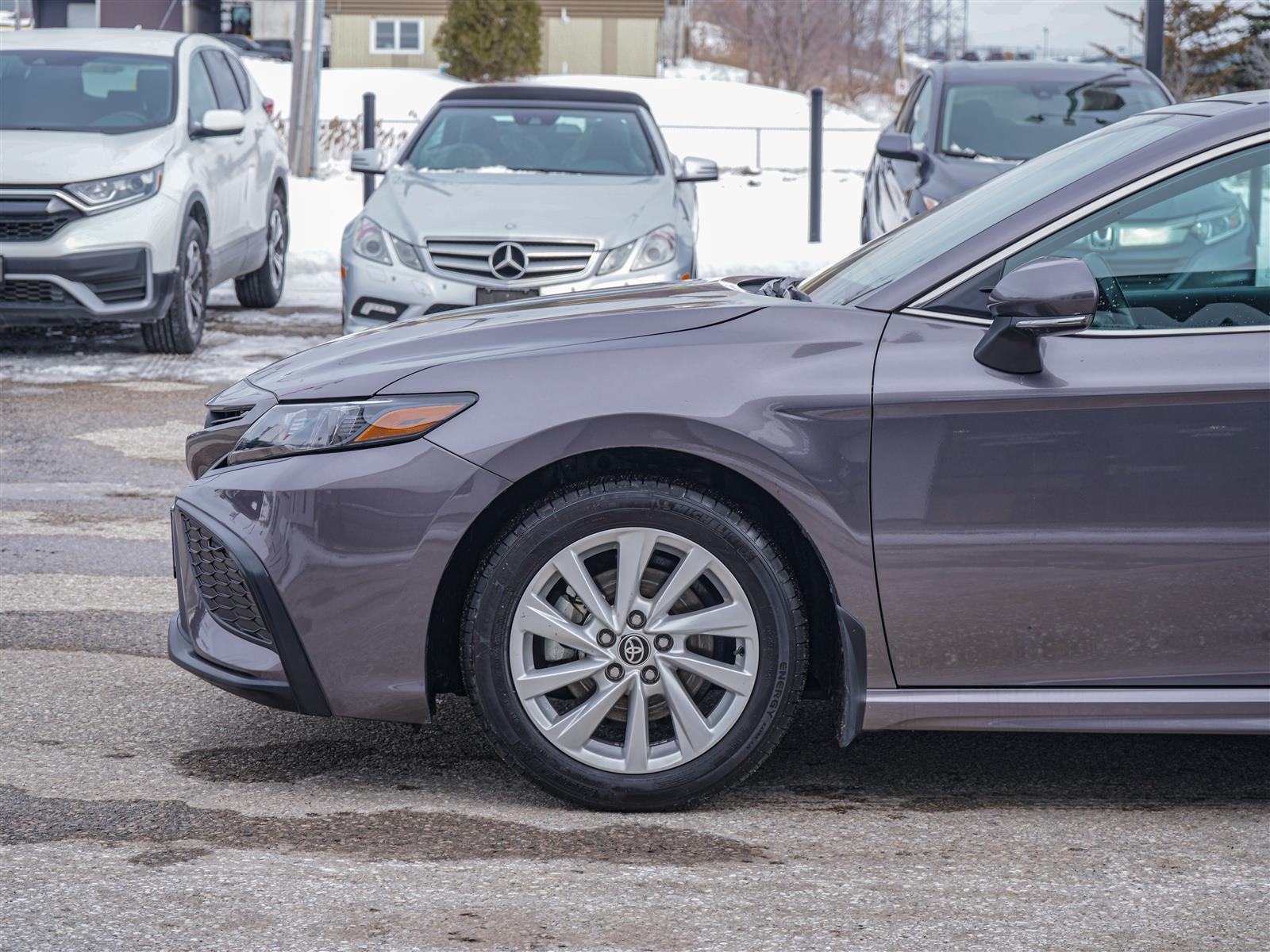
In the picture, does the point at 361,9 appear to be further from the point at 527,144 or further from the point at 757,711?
the point at 757,711

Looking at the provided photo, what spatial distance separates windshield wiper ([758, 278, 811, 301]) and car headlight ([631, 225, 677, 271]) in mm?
3990

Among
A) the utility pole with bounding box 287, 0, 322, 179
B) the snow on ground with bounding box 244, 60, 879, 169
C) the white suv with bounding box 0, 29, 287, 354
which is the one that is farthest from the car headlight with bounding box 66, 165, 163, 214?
the snow on ground with bounding box 244, 60, 879, 169

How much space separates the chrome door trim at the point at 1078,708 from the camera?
11.3 feet

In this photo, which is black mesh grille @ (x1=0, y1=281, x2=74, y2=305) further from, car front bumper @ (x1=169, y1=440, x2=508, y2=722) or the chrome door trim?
the chrome door trim

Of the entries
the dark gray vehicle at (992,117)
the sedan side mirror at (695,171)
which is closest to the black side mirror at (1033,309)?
the sedan side mirror at (695,171)

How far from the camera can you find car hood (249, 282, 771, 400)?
355 centimetres

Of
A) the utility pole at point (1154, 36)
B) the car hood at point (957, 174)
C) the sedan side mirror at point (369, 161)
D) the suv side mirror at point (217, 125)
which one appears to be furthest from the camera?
the utility pole at point (1154, 36)

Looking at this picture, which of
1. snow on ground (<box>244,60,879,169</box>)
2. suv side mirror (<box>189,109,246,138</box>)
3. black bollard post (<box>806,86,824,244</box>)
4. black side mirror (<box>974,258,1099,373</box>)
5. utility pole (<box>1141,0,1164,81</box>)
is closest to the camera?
black side mirror (<box>974,258,1099,373</box>)

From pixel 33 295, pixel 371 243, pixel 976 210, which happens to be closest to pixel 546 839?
pixel 976 210

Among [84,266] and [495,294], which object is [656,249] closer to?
[495,294]

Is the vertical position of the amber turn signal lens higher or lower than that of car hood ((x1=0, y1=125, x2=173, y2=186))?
lower

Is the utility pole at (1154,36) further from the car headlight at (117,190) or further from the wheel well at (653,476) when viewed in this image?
the wheel well at (653,476)

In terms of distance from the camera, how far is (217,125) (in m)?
10.1

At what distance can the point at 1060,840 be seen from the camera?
3432 mm
